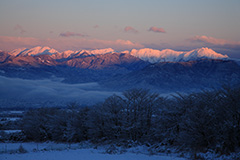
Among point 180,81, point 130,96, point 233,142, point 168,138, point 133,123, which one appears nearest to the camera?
point 233,142

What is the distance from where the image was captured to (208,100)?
23.1 m

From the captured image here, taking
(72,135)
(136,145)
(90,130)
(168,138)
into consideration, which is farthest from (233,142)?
(72,135)

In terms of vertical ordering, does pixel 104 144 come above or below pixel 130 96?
below

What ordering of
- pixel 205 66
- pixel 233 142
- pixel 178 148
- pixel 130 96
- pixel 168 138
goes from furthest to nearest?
pixel 205 66
pixel 130 96
pixel 168 138
pixel 178 148
pixel 233 142

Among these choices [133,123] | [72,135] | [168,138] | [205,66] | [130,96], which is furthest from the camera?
[205,66]

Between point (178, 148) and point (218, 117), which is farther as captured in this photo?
point (178, 148)

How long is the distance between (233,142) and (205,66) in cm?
16473

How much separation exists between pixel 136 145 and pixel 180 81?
138012 millimetres

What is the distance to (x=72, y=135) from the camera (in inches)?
1325

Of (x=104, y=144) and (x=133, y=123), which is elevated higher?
(x=133, y=123)

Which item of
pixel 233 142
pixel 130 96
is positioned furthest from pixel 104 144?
pixel 233 142

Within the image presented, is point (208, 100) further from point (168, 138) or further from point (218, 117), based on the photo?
point (168, 138)

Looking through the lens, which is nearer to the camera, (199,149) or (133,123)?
(199,149)

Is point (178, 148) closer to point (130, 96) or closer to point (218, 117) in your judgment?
point (218, 117)
